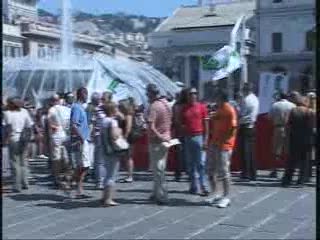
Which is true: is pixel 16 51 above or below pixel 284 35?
below

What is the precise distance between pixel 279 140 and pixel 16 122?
454 cm

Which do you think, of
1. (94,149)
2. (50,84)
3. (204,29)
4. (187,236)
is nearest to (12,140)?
(94,149)

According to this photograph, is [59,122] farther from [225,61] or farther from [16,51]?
[16,51]

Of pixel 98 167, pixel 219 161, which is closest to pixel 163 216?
pixel 219 161

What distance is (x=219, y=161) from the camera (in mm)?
9250

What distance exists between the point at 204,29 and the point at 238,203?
7763 centimetres

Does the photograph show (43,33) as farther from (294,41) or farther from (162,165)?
(162,165)

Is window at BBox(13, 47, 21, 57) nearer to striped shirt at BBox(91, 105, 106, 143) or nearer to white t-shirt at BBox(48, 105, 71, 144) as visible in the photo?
striped shirt at BBox(91, 105, 106, 143)

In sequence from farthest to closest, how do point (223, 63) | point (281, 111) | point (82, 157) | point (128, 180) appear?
point (223, 63)
point (281, 111)
point (128, 180)
point (82, 157)

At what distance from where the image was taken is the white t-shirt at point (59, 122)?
10930 mm

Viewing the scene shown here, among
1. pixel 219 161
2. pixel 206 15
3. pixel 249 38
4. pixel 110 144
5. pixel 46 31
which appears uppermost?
pixel 206 15

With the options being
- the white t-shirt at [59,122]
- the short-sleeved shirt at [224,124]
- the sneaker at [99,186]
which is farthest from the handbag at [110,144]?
the sneaker at [99,186]

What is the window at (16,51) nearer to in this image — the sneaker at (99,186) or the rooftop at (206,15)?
the rooftop at (206,15)

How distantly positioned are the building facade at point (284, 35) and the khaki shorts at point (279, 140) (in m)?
62.9
